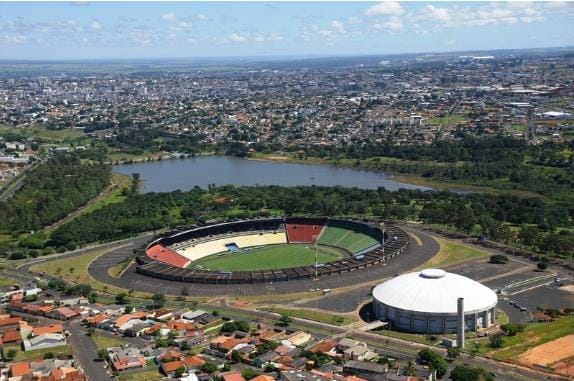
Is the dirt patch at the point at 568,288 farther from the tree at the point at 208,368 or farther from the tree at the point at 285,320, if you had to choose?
the tree at the point at 208,368

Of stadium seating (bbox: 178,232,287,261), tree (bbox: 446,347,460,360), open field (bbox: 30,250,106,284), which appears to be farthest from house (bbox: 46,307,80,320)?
tree (bbox: 446,347,460,360)

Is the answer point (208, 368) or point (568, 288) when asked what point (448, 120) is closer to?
point (568, 288)

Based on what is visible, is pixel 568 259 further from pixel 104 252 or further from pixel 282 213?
pixel 104 252

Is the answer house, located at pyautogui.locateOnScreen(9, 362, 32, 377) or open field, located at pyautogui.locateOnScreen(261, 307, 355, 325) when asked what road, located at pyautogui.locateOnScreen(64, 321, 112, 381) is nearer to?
house, located at pyautogui.locateOnScreen(9, 362, 32, 377)

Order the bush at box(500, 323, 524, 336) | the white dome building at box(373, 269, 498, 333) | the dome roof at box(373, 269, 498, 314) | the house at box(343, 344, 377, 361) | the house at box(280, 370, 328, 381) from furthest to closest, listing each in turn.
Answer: the dome roof at box(373, 269, 498, 314), the white dome building at box(373, 269, 498, 333), the bush at box(500, 323, 524, 336), the house at box(343, 344, 377, 361), the house at box(280, 370, 328, 381)

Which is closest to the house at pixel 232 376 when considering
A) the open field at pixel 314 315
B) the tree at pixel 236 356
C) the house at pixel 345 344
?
the tree at pixel 236 356

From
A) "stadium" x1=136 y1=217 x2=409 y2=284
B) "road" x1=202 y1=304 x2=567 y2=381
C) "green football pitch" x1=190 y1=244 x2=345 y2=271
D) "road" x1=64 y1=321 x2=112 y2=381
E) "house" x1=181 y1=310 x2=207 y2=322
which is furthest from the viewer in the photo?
"green football pitch" x1=190 y1=244 x2=345 y2=271

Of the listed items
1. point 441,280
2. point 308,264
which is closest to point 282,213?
point 308,264
